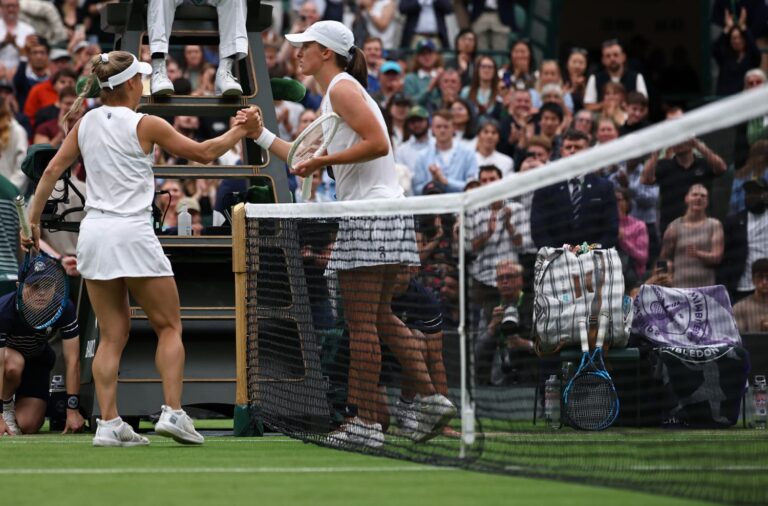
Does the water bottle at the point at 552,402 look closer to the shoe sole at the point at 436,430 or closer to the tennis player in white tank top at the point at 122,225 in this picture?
the shoe sole at the point at 436,430

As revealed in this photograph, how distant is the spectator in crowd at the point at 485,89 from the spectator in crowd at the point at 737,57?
3.40 metres

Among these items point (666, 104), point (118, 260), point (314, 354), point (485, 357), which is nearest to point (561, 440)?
point (485, 357)

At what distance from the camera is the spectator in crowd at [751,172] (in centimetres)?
1012

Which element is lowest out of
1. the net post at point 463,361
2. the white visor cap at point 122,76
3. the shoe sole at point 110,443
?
the shoe sole at point 110,443

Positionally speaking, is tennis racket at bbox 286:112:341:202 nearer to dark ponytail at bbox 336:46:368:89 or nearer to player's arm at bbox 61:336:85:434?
dark ponytail at bbox 336:46:368:89

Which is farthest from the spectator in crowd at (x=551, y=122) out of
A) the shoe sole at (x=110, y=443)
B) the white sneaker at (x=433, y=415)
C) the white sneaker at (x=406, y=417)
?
the shoe sole at (x=110, y=443)

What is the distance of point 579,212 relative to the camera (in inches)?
438

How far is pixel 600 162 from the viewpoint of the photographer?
21.1 feet

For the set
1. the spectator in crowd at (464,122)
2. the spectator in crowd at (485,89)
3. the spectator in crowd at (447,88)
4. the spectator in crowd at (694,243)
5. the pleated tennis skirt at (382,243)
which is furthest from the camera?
the spectator in crowd at (485,89)

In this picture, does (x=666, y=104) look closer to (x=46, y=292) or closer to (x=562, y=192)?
(x=562, y=192)

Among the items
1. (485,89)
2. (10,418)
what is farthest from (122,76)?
(485,89)

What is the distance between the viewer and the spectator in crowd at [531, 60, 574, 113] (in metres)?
18.0

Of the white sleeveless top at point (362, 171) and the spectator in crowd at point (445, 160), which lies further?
the spectator in crowd at point (445, 160)

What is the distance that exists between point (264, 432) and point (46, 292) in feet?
6.27
